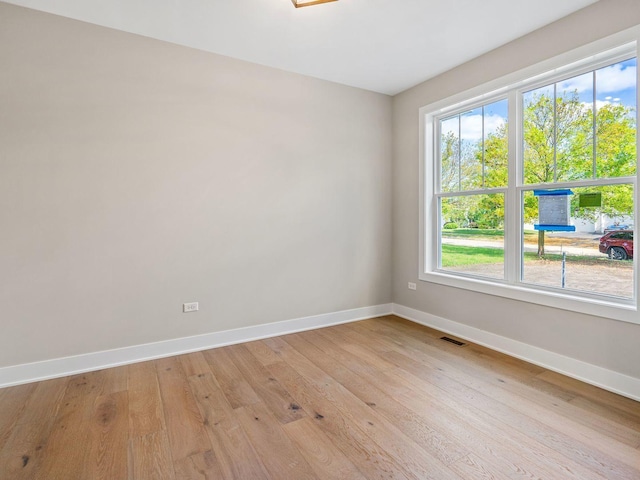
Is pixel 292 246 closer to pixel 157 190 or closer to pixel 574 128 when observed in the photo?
pixel 157 190

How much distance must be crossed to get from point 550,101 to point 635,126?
69 cm

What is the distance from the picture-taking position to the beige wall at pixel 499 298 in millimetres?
2305

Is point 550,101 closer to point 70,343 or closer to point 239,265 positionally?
point 239,265

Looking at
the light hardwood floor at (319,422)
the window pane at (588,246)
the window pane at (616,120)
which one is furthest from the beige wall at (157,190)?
the window pane at (616,120)

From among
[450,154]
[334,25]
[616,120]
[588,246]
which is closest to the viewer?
[616,120]

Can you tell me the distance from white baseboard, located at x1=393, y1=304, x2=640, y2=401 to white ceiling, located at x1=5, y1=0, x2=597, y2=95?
2759 millimetres

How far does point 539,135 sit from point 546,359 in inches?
77.4

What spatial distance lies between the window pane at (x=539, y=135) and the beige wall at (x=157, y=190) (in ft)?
5.93

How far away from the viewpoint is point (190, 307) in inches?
120

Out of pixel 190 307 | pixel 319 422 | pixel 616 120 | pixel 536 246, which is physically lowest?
pixel 319 422

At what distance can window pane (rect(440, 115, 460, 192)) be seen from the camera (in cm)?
364

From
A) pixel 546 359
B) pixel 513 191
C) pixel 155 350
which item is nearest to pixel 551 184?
pixel 513 191

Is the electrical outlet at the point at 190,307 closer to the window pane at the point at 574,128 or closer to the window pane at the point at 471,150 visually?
the window pane at the point at 471,150

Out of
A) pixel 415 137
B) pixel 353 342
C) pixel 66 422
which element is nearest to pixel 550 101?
pixel 415 137
